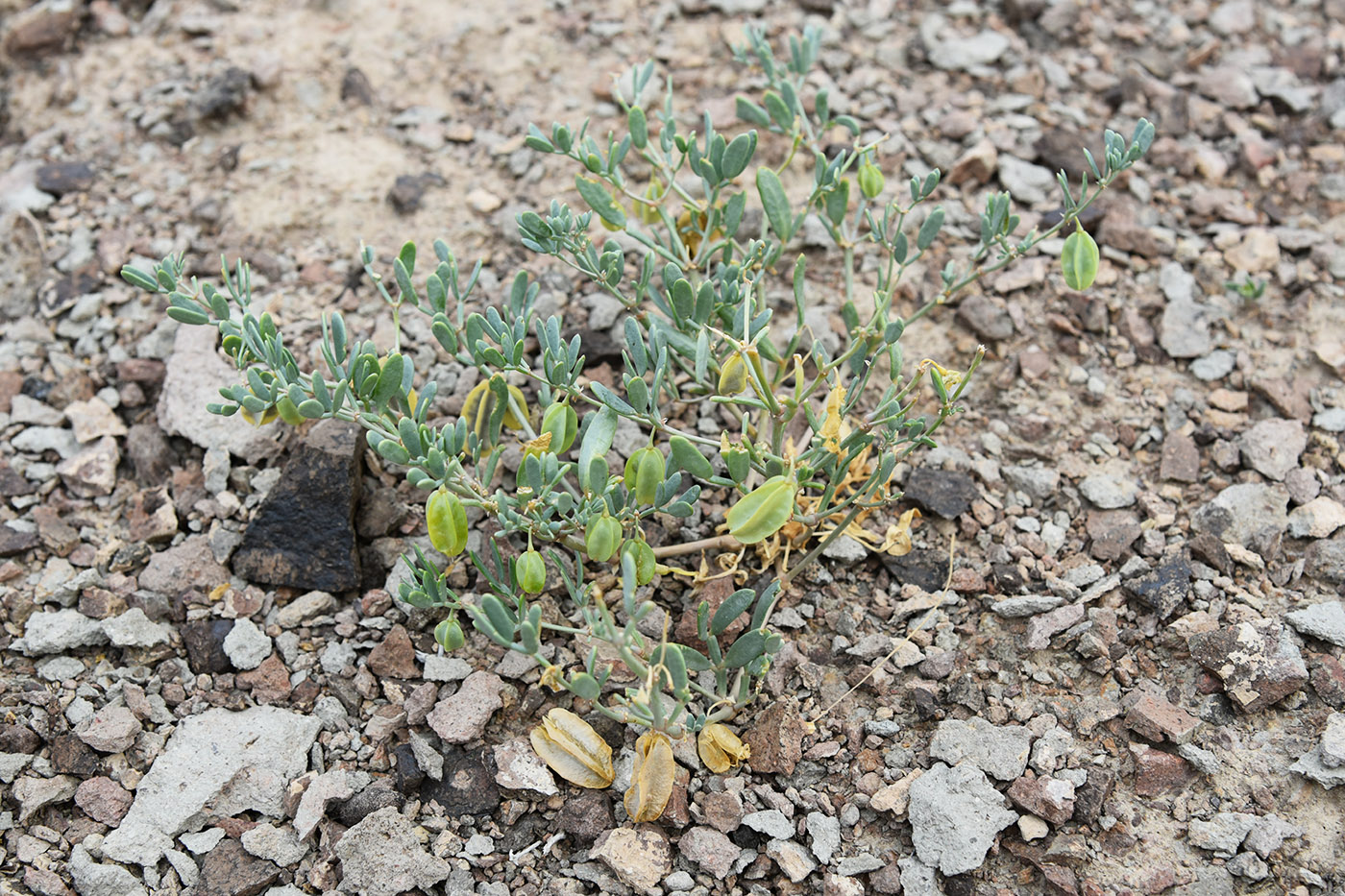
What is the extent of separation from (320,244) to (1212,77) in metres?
2.95

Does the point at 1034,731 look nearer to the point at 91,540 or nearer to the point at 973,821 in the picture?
the point at 973,821

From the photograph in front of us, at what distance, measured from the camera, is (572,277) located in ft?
9.90

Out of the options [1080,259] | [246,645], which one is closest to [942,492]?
[1080,259]

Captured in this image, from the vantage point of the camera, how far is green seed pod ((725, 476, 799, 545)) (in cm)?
189

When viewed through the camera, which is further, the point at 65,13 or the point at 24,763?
the point at 65,13

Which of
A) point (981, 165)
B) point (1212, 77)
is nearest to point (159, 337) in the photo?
point (981, 165)

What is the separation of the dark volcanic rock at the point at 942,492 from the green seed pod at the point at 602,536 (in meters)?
0.91

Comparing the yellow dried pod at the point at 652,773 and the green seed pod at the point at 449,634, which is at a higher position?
the green seed pod at the point at 449,634

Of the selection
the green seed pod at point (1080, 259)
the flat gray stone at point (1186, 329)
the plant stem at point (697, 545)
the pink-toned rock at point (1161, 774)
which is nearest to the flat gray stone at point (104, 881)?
the plant stem at point (697, 545)

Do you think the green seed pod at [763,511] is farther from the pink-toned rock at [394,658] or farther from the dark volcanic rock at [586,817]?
the pink-toned rock at [394,658]

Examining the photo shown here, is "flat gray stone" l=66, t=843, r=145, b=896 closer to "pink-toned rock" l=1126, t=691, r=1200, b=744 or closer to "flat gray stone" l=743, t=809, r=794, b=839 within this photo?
"flat gray stone" l=743, t=809, r=794, b=839

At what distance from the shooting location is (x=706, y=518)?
8.33 feet

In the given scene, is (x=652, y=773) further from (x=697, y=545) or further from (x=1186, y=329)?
(x=1186, y=329)

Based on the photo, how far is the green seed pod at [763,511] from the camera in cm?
189
